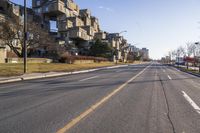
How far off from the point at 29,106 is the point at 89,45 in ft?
267

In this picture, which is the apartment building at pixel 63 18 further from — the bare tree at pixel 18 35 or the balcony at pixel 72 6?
the bare tree at pixel 18 35

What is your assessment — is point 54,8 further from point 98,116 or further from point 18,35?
point 98,116

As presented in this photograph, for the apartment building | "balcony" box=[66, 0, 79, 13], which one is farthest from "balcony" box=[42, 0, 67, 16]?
"balcony" box=[66, 0, 79, 13]

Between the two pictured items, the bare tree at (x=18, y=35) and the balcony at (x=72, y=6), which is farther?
the balcony at (x=72, y=6)

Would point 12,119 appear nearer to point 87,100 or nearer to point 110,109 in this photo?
point 110,109

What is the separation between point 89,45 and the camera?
89.2 metres

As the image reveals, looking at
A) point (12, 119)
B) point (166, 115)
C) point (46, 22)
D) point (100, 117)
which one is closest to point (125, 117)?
point (100, 117)

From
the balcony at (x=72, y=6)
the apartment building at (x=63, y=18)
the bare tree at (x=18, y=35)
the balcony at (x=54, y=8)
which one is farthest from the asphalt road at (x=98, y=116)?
the balcony at (x=72, y=6)

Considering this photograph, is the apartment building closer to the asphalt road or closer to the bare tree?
the bare tree

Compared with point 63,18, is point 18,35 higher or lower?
lower

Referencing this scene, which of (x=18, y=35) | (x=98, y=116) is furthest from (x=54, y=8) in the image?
(x=98, y=116)

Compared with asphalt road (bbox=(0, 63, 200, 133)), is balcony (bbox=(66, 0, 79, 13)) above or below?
above

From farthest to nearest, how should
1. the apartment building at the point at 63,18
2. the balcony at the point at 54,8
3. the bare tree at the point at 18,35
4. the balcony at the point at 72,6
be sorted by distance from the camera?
the balcony at the point at 72,6
the apartment building at the point at 63,18
the balcony at the point at 54,8
the bare tree at the point at 18,35

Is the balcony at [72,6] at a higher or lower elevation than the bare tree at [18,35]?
higher
